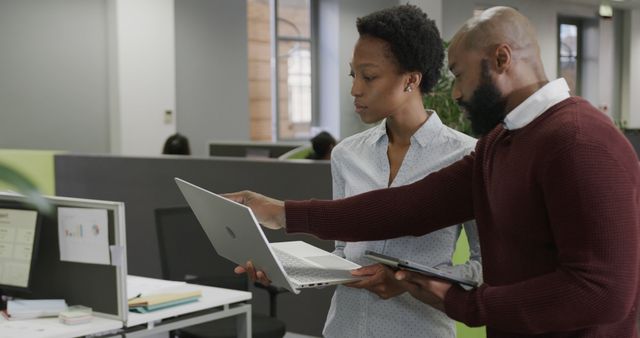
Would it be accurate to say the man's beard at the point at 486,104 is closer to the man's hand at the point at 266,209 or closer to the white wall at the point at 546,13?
the man's hand at the point at 266,209

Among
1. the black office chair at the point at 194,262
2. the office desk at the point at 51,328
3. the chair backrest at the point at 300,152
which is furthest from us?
the chair backrest at the point at 300,152

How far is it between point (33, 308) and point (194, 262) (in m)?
1.08

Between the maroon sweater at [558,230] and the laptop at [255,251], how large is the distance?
0.29 m

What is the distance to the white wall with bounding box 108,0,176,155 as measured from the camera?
7223mm

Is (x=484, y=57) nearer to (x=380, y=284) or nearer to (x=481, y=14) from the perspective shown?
(x=481, y=14)

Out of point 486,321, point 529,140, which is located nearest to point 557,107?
point 529,140

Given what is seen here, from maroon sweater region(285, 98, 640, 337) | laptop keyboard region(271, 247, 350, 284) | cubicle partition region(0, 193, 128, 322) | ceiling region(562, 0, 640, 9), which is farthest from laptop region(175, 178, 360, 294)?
ceiling region(562, 0, 640, 9)

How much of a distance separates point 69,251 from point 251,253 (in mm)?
1448

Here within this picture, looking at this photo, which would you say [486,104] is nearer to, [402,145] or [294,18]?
[402,145]

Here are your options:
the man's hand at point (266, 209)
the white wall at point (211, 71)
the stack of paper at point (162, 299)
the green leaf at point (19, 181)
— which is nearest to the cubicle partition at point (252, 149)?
the white wall at point (211, 71)

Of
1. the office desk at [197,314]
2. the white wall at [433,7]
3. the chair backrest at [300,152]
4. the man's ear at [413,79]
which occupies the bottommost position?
the office desk at [197,314]

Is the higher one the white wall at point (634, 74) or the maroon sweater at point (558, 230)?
the white wall at point (634, 74)

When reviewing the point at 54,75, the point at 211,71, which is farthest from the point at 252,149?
the point at 211,71

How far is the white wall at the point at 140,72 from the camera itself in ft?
23.7
